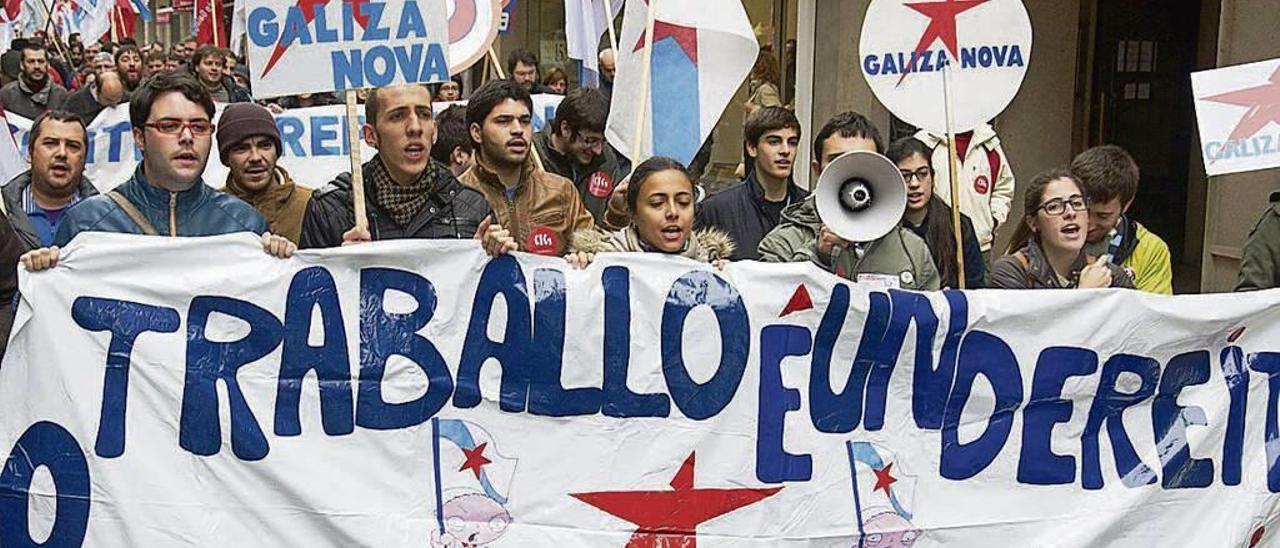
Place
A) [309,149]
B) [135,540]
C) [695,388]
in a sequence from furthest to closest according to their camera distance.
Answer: [309,149] → [695,388] → [135,540]

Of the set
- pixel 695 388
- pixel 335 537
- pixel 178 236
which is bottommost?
pixel 335 537

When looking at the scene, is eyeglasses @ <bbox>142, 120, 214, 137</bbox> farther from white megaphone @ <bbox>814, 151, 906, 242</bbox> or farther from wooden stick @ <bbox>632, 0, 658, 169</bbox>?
white megaphone @ <bbox>814, 151, 906, 242</bbox>

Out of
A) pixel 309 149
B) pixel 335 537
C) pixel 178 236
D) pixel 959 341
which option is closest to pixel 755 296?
pixel 959 341

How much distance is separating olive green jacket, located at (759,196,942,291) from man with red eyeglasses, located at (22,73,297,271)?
1.57 m

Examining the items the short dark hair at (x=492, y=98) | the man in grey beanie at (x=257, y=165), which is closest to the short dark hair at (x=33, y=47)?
the man in grey beanie at (x=257, y=165)

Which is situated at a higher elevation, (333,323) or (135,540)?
(333,323)

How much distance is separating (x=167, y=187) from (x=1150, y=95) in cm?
819

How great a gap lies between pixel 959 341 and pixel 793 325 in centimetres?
45

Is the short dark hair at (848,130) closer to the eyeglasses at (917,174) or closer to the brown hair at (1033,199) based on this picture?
the eyeglasses at (917,174)

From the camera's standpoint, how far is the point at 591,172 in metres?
7.04

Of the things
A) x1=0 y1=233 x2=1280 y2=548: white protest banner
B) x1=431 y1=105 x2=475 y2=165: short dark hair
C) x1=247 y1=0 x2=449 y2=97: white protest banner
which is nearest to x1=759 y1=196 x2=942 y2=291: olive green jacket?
x1=0 y1=233 x2=1280 y2=548: white protest banner

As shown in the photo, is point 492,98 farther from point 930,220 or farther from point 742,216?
point 930,220

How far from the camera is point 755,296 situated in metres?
4.43

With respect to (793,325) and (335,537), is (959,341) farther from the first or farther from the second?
(335,537)
